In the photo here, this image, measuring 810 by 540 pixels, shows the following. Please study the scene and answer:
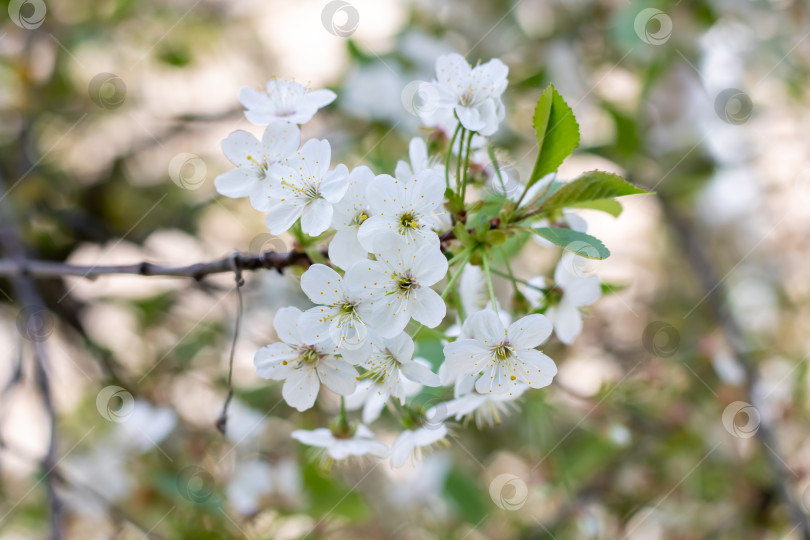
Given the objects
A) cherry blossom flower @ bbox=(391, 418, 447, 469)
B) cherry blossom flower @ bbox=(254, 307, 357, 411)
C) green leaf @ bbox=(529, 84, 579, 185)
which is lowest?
cherry blossom flower @ bbox=(391, 418, 447, 469)

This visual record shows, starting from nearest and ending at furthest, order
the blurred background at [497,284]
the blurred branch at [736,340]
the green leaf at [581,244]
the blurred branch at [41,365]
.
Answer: the green leaf at [581,244] → the blurred branch at [41,365] → the blurred branch at [736,340] → the blurred background at [497,284]

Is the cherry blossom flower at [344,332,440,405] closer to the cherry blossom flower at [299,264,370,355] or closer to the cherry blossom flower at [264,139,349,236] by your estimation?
the cherry blossom flower at [299,264,370,355]

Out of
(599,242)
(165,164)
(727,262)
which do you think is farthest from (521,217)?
(727,262)

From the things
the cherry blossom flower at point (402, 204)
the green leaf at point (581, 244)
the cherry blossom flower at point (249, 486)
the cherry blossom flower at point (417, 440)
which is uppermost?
the green leaf at point (581, 244)

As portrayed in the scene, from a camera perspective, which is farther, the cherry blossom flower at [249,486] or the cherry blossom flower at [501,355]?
the cherry blossom flower at [249,486]

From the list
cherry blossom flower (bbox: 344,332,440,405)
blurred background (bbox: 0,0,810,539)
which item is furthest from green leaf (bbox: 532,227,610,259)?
blurred background (bbox: 0,0,810,539)

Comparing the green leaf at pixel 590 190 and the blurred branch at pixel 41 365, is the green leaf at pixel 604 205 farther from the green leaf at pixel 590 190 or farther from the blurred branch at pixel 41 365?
the blurred branch at pixel 41 365

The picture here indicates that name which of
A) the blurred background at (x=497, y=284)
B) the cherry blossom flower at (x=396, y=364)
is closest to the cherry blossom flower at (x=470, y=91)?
the cherry blossom flower at (x=396, y=364)
